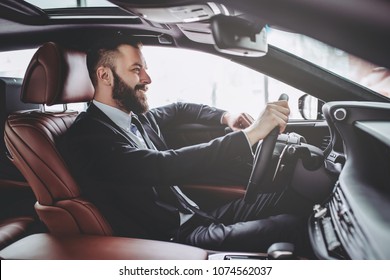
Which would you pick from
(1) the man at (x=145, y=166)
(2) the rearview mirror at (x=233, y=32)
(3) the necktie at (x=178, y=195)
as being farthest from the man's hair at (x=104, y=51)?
(2) the rearview mirror at (x=233, y=32)

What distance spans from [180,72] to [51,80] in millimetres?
501

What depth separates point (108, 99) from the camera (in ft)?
5.10

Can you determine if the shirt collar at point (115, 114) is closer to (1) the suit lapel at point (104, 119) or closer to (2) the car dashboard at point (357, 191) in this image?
(1) the suit lapel at point (104, 119)

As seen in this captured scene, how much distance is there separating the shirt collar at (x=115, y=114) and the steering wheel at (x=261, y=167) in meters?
0.53

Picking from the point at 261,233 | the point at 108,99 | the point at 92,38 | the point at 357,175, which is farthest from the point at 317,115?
the point at 92,38

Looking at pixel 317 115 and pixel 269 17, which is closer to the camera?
pixel 269 17

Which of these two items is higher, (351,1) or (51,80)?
(351,1)

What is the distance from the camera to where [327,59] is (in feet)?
4.71

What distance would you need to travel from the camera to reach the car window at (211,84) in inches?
61.2

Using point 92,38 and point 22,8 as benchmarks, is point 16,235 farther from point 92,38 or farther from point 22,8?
point 22,8

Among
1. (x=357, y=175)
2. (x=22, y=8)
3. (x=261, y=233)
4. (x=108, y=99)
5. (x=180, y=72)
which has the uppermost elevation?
(x=22, y=8)

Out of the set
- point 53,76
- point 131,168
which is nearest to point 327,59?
point 131,168
